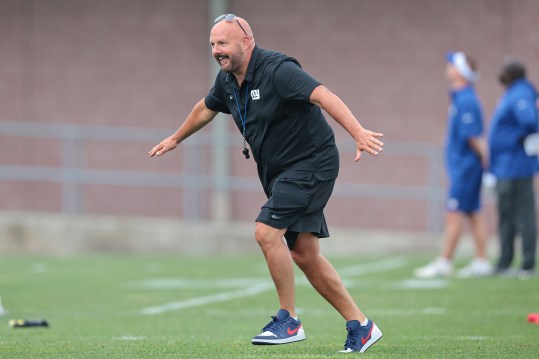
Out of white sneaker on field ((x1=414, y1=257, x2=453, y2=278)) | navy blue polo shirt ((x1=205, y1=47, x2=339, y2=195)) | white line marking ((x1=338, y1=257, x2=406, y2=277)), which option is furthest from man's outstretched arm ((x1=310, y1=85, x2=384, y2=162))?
white line marking ((x1=338, y1=257, x2=406, y2=277))

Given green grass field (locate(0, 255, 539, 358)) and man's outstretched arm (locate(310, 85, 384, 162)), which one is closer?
man's outstretched arm (locate(310, 85, 384, 162))

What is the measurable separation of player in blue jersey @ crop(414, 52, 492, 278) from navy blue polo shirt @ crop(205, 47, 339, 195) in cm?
643

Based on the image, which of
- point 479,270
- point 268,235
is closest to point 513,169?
point 479,270

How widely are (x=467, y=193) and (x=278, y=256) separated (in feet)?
22.7

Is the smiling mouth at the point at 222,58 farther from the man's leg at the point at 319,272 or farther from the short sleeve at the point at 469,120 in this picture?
the short sleeve at the point at 469,120

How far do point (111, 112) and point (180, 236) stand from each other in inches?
121

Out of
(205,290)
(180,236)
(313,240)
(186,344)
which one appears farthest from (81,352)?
(180,236)

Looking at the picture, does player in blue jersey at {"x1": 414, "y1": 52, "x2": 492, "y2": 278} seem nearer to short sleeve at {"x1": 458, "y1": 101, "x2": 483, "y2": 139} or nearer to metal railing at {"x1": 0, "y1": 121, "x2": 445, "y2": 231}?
Result: short sleeve at {"x1": 458, "y1": 101, "x2": 483, "y2": 139}

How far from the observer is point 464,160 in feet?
46.3

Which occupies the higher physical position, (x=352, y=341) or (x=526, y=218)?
(x=526, y=218)

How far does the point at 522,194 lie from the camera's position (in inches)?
554

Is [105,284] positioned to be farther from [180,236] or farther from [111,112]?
[111,112]

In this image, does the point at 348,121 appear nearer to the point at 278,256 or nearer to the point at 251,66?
the point at 251,66

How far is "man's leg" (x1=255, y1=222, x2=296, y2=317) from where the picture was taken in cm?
748
